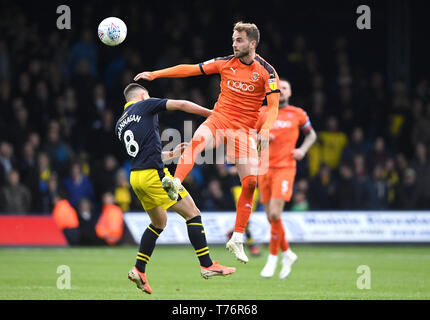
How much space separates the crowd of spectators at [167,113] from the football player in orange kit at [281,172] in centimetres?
458

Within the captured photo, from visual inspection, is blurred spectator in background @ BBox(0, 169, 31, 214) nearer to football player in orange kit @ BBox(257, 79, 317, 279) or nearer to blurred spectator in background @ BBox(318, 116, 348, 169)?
football player in orange kit @ BBox(257, 79, 317, 279)

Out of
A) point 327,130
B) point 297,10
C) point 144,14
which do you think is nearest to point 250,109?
point 327,130

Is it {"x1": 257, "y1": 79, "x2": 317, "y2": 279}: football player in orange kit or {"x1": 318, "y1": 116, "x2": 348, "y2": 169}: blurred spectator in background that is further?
{"x1": 318, "y1": 116, "x2": 348, "y2": 169}: blurred spectator in background

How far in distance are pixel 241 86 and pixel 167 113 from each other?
10839 millimetres

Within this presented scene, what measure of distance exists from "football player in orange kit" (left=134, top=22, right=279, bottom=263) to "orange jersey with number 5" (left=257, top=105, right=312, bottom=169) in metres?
2.64

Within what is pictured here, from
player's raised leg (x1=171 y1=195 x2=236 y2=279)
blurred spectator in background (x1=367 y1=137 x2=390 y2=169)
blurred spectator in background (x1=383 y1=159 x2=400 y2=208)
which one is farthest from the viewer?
blurred spectator in background (x1=367 y1=137 x2=390 y2=169)

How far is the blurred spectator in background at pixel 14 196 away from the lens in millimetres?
17875

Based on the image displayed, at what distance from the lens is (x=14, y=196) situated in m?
18.0

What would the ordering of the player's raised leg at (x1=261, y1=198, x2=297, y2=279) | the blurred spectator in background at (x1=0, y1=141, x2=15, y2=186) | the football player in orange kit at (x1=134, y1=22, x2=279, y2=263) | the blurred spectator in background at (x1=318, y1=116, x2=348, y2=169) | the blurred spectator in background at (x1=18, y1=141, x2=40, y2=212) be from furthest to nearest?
the blurred spectator in background at (x1=318, y1=116, x2=348, y2=169) < the blurred spectator in background at (x1=18, y1=141, x2=40, y2=212) < the blurred spectator in background at (x1=0, y1=141, x2=15, y2=186) < the player's raised leg at (x1=261, y1=198, x2=297, y2=279) < the football player in orange kit at (x1=134, y1=22, x2=279, y2=263)

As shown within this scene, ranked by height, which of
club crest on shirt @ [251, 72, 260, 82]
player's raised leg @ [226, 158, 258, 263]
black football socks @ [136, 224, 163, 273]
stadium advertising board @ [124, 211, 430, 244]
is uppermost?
club crest on shirt @ [251, 72, 260, 82]

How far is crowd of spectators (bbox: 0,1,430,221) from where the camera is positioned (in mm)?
18703

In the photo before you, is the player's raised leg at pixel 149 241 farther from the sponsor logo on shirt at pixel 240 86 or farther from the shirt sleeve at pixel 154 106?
the sponsor logo on shirt at pixel 240 86

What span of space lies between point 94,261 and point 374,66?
12752mm

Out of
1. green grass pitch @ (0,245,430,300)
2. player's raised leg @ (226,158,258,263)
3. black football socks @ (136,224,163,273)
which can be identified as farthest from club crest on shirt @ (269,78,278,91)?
green grass pitch @ (0,245,430,300)
